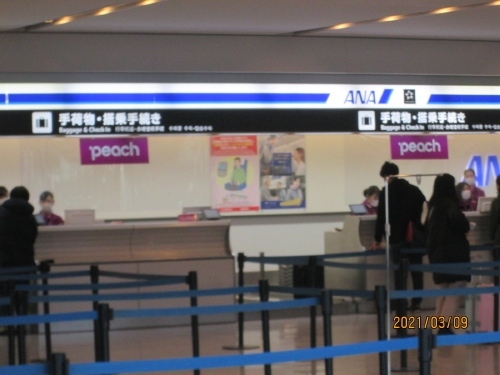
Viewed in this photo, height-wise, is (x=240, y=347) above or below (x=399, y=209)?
below

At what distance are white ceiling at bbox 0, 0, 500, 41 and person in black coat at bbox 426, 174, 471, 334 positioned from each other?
205cm

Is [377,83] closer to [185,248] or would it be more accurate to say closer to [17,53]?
[185,248]

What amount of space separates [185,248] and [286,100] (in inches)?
102

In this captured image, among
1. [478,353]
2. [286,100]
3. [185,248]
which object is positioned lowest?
[478,353]

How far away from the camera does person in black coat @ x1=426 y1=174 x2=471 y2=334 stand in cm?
942

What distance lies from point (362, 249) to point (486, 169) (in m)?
4.15

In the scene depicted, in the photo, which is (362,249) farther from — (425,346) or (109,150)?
(425,346)

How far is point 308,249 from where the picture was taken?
16.1 metres

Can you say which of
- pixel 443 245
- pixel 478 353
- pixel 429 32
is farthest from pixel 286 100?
pixel 478 353


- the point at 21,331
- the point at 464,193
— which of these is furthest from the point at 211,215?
the point at 21,331

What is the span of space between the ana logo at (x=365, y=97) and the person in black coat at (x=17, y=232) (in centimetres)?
491

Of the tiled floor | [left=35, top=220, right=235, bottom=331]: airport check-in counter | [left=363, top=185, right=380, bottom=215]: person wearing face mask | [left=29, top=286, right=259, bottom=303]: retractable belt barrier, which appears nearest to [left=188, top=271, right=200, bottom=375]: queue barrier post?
[left=29, top=286, right=259, bottom=303]: retractable belt barrier

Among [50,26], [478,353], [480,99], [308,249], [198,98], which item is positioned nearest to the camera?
[478,353]

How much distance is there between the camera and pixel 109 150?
1443 centimetres
